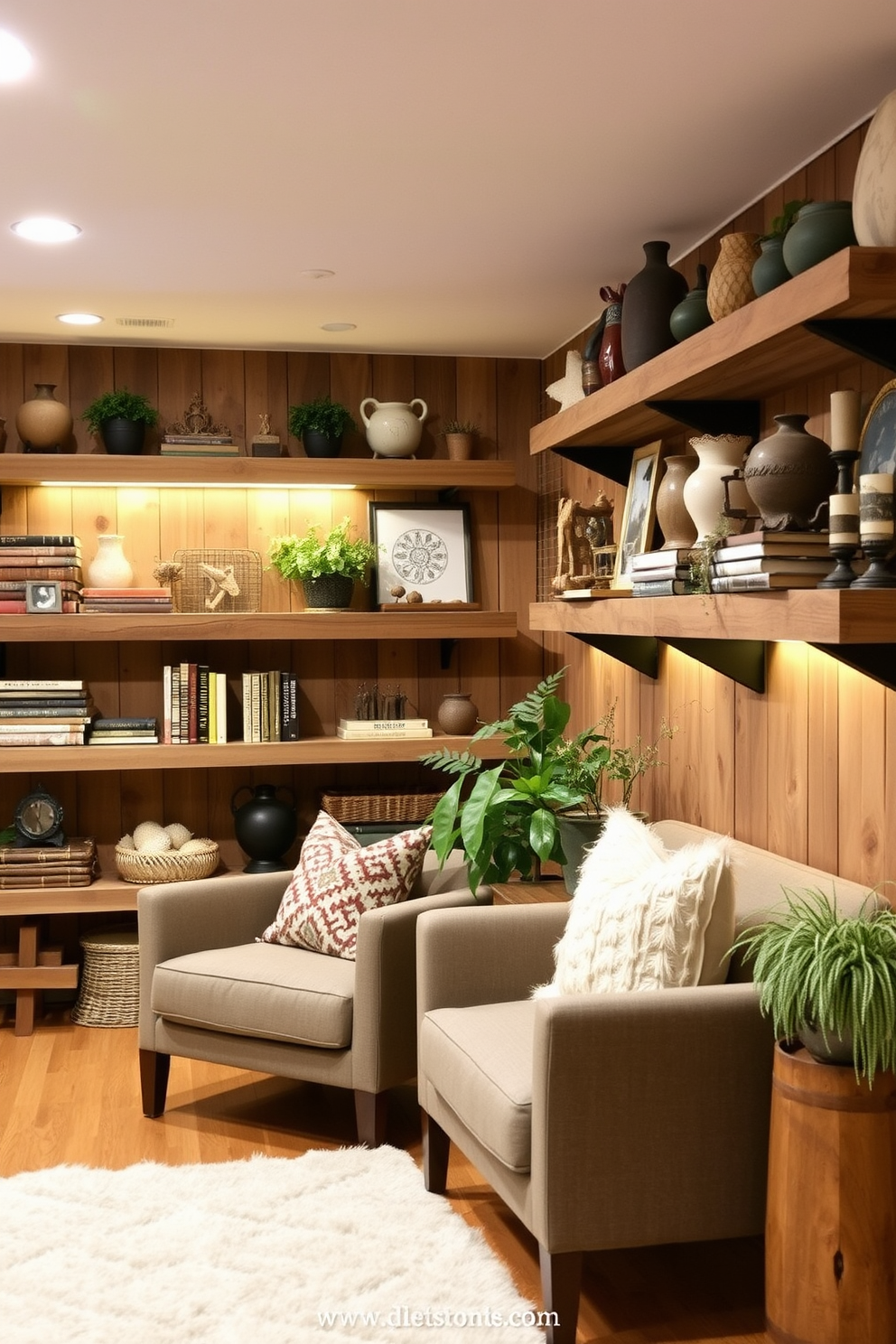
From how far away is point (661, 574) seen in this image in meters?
2.99

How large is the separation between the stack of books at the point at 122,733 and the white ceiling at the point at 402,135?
4.57 ft

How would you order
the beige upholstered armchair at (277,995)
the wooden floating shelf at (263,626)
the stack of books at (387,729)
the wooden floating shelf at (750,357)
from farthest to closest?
the stack of books at (387,729), the wooden floating shelf at (263,626), the beige upholstered armchair at (277,995), the wooden floating shelf at (750,357)

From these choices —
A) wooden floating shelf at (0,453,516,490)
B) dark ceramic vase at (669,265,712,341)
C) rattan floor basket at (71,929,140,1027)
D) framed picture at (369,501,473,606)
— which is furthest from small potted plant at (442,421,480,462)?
rattan floor basket at (71,929,140,1027)

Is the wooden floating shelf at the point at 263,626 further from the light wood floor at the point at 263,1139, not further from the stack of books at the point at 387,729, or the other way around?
the light wood floor at the point at 263,1139

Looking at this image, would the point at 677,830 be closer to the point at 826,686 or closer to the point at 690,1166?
the point at 826,686

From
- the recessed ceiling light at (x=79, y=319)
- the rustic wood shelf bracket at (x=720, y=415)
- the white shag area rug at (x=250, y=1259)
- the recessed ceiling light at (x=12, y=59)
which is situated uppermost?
the recessed ceiling light at (x=79, y=319)

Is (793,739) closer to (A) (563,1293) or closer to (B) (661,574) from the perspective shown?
(B) (661,574)

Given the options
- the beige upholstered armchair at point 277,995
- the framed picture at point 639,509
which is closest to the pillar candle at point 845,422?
the framed picture at point 639,509

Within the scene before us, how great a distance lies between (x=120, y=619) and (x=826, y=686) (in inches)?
99.5

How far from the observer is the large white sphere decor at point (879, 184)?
213 cm

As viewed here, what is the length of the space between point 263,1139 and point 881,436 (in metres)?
2.33

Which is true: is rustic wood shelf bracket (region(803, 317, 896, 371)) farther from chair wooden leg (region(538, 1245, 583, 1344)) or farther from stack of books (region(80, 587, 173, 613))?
stack of books (region(80, 587, 173, 613))

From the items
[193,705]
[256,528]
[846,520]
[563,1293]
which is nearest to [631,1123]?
[563,1293]

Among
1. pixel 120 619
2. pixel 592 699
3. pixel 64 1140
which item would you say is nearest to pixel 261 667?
pixel 120 619
